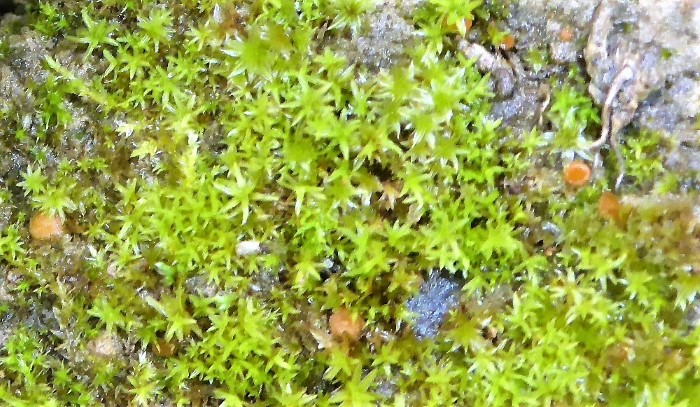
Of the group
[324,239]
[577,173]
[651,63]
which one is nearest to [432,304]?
[324,239]

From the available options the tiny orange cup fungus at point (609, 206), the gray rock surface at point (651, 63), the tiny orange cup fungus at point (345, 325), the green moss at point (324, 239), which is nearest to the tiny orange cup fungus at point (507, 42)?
the green moss at point (324, 239)

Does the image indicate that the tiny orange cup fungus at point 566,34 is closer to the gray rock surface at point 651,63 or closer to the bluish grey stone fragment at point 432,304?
the gray rock surface at point 651,63

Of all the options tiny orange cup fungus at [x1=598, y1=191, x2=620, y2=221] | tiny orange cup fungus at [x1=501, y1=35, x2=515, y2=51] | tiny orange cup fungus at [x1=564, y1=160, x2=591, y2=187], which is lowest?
tiny orange cup fungus at [x1=598, y1=191, x2=620, y2=221]

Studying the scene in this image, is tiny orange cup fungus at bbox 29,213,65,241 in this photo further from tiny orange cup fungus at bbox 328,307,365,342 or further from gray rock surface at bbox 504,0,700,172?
gray rock surface at bbox 504,0,700,172

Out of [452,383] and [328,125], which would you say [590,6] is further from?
[452,383]

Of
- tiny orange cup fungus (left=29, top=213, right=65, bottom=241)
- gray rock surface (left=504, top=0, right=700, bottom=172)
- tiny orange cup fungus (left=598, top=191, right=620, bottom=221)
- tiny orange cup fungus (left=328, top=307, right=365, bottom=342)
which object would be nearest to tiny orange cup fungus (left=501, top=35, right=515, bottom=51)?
gray rock surface (left=504, top=0, right=700, bottom=172)

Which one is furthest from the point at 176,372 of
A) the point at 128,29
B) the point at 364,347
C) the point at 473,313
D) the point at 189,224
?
the point at 128,29
